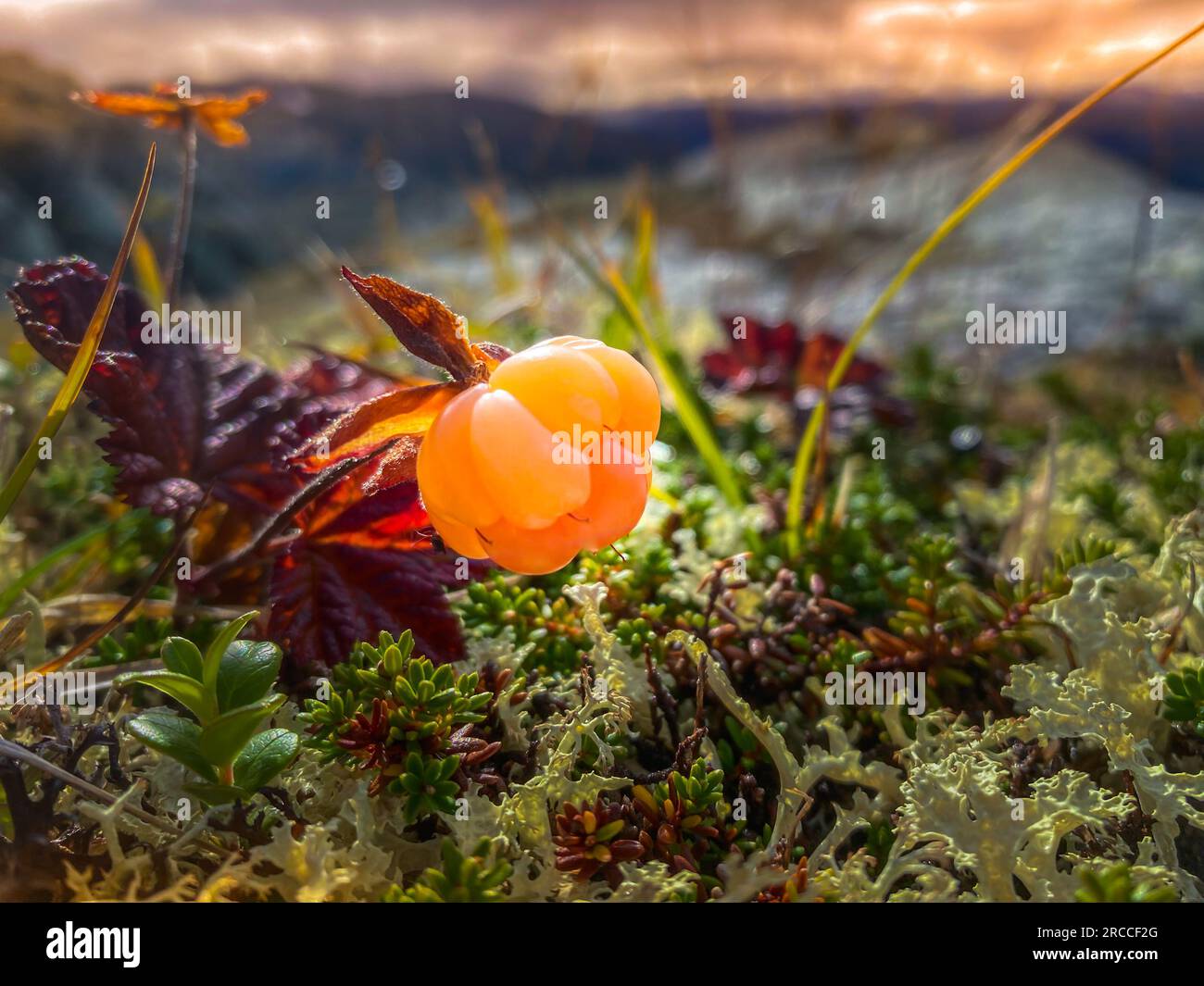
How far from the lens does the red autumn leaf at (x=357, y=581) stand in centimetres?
87

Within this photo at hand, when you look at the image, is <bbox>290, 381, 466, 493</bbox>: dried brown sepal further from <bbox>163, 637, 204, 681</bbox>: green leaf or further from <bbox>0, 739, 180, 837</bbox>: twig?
<bbox>0, 739, 180, 837</bbox>: twig

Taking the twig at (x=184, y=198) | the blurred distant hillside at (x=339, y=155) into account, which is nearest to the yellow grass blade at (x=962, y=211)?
the twig at (x=184, y=198)

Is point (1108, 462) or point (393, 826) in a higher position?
point (1108, 462)

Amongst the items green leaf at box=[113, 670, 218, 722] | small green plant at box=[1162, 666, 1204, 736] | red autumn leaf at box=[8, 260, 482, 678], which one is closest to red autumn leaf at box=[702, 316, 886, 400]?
red autumn leaf at box=[8, 260, 482, 678]

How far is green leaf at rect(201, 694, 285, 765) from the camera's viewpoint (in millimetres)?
688

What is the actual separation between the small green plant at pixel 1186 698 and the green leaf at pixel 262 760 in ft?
2.34

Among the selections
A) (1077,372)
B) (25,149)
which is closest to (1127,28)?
(1077,372)

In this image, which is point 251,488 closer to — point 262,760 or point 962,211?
point 262,760

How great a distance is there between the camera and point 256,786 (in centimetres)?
74

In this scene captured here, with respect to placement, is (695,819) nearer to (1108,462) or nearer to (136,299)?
(136,299)

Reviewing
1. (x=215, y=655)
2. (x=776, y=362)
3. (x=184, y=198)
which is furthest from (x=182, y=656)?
(x=776, y=362)

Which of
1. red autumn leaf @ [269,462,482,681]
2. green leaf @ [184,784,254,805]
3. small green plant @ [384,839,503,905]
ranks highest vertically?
red autumn leaf @ [269,462,482,681]

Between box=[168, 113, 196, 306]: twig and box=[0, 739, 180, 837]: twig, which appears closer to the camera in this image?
box=[0, 739, 180, 837]: twig
